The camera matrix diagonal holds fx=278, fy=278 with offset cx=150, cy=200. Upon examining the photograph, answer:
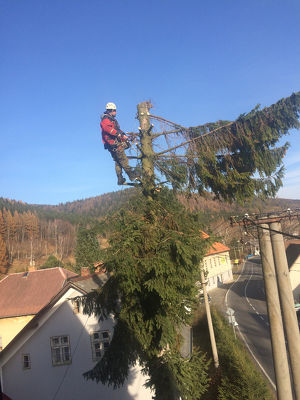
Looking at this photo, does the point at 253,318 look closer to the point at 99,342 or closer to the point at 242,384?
the point at 242,384

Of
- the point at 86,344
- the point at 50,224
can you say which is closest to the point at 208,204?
the point at 86,344

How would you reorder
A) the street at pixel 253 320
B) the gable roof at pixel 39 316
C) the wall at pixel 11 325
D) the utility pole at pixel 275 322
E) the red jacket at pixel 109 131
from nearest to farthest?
1. the utility pole at pixel 275 322
2. the red jacket at pixel 109 131
3. the gable roof at pixel 39 316
4. the street at pixel 253 320
5. the wall at pixel 11 325

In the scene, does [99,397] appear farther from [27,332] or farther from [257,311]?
[257,311]

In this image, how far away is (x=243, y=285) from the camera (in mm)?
41625

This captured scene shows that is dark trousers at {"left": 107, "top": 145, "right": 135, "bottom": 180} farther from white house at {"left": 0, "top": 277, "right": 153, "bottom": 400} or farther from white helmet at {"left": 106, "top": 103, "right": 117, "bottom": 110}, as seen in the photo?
white house at {"left": 0, "top": 277, "right": 153, "bottom": 400}

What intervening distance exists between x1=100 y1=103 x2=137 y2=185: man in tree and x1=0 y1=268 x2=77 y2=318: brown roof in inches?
538

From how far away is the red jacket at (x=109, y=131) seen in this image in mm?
8938

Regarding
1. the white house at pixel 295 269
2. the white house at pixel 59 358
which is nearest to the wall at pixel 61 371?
the white house at pixel 59 358

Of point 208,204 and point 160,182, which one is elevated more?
point 160,182

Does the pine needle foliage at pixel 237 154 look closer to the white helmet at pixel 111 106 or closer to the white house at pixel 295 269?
the white helmet at pixel 111 106

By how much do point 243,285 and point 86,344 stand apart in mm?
34508

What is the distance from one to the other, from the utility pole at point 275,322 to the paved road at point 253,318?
752 centimetres

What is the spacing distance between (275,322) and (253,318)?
1899 cm

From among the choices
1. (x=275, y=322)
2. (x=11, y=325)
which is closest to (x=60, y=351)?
(x=275, y=322)
